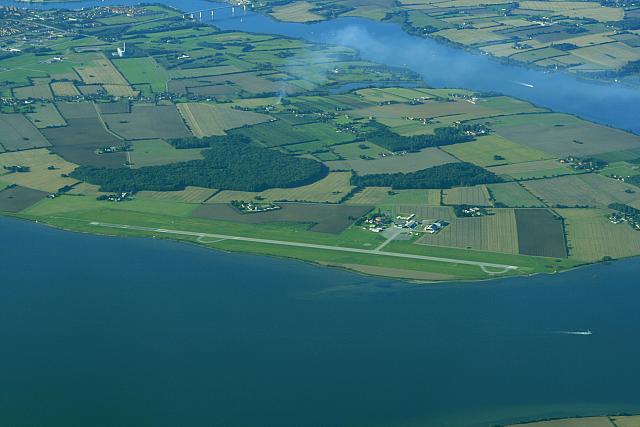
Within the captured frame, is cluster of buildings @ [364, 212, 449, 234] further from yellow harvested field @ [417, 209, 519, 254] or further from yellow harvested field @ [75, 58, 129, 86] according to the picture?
yellow harvested field @ [75, 58, 129, 86]

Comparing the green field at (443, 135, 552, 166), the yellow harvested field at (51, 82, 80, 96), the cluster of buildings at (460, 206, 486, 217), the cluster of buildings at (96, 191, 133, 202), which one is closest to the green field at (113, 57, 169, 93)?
the yellow harvested field at (51, 82, 80, 96)

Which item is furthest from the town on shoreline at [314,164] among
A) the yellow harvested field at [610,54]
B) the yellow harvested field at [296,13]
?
the yellow harvested field at [296,13]

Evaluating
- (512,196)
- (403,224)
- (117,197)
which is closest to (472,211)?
(512,196)

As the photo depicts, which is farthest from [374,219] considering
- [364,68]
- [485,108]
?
[364,68]

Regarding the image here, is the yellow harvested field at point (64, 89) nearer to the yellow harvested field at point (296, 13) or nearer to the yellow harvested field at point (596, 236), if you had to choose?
the yellow harvested field at point (296, 13)

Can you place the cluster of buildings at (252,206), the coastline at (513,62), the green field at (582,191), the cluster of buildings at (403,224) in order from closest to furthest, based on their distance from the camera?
the cluster of buildings at (403,224)
the cluster of buildings at (252,206)
the green field at (582,191)
the coastline at (513,62)

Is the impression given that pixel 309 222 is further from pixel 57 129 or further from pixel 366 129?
pixel 57 129
